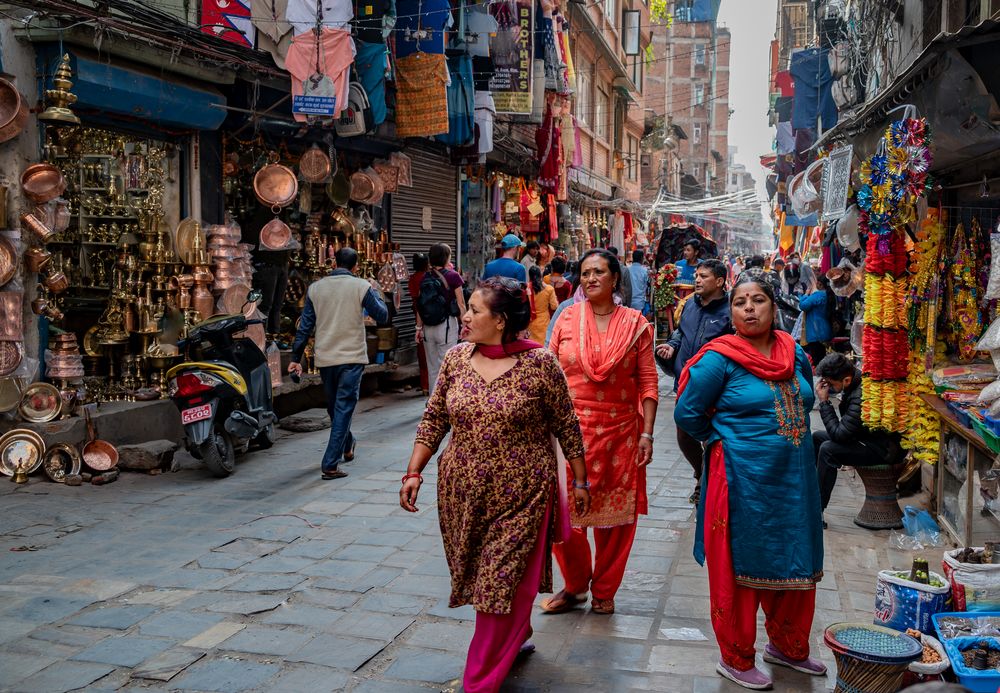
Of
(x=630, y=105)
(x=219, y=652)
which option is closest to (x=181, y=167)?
(x=219, y=652)

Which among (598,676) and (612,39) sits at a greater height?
(612,39)

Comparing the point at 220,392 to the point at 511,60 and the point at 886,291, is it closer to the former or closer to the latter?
the point at 886,291

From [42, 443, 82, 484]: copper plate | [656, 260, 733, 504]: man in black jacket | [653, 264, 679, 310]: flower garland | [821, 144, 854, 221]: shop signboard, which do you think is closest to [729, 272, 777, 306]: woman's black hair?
[656, 260, 733, 504]: man in black jacket

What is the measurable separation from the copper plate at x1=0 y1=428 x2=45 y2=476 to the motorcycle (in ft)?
3.38

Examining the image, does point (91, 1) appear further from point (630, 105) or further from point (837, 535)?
point (630, 105)

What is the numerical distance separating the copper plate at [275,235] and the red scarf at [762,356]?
291 inches

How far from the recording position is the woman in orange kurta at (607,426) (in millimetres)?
4715

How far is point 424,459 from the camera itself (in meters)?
3.96

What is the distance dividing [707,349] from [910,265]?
3.27 meters

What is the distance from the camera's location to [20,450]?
7305 millimetres

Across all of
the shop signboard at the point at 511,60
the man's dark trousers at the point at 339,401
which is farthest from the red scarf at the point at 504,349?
the shop signboard at the point at 511,60

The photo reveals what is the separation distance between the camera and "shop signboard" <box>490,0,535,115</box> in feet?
51.7

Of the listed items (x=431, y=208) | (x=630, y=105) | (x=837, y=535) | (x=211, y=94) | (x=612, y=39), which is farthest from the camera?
(x=630, y=105)

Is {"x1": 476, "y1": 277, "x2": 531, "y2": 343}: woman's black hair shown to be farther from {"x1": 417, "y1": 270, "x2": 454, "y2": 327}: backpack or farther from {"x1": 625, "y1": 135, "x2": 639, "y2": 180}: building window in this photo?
{"x1": 625, "y1": 135, "x2": 639, "y2": 180}: building window
